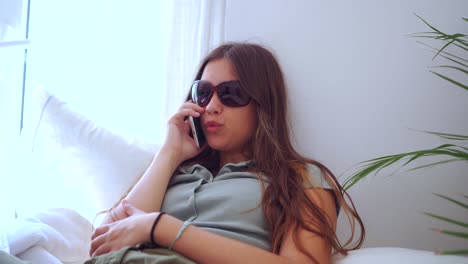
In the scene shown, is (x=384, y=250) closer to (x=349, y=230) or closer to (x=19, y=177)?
(x=349, y=230)

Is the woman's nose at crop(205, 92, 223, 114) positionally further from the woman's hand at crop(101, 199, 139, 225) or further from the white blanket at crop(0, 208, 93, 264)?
the white blanket at crop(0, 208, 93, 264)

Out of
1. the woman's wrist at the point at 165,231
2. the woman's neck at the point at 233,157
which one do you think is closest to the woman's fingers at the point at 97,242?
the woman's wrist at the point at 165,231

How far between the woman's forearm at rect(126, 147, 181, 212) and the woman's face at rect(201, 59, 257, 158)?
0.14m

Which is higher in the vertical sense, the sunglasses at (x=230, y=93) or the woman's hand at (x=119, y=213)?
the sunglasses at (x=230, y=93)

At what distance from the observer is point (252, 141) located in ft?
4.12

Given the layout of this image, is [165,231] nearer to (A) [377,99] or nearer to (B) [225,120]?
(B) [225,120]

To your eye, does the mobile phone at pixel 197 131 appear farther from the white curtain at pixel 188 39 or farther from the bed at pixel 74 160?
the white curtain at pixel 188 39

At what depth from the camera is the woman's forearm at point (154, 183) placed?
111 centimetres

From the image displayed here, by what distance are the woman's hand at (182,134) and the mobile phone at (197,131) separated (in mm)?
19

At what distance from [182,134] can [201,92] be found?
176 mm

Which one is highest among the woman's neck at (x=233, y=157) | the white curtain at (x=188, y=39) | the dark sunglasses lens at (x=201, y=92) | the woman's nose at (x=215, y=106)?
the white curtain at (x=188, y=39)

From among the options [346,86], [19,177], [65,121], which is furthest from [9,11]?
[346,86]

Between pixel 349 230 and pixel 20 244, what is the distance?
99 cm

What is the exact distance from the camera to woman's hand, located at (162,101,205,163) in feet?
4.13
